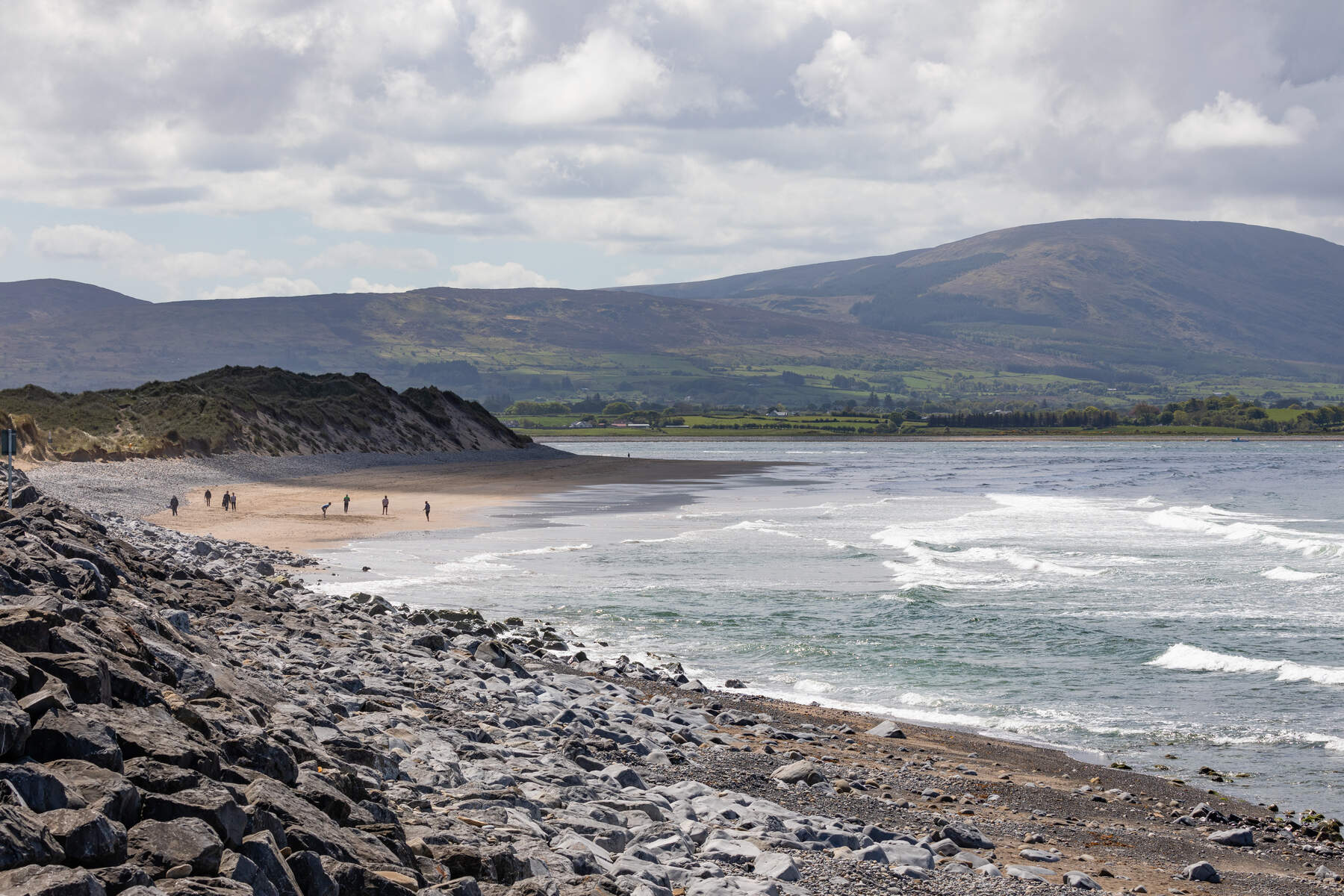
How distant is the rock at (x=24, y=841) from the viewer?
6.00 metres

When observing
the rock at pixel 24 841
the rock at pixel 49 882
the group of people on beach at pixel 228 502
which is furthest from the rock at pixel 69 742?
the group of people on beach at pixel 228 502

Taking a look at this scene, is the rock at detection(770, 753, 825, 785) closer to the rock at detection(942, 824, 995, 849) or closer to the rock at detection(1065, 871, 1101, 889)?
the rock at detection(942, 824, 995, 849)

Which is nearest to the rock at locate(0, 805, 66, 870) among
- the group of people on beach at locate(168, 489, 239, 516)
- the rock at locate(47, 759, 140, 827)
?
the rock at locate(47, 759, 140, 827)

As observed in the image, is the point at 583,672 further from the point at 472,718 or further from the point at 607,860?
the point at 607,860

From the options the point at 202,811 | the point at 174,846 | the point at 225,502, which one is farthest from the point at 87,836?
the point at 225,502

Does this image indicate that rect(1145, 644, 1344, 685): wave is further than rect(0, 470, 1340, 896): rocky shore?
Yes

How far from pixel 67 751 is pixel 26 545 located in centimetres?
821

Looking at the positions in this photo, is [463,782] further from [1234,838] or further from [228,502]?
[228,502]

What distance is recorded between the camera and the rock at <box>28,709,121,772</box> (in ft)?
23.8

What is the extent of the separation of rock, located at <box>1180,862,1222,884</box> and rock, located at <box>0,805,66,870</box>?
36.5 feet

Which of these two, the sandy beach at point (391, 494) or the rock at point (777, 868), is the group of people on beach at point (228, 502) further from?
the rock at point (777, 868)

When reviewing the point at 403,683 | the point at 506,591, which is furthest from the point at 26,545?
the point at 506,591

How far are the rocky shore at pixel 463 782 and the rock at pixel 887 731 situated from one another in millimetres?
85

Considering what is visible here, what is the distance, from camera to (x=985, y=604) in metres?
31.0
